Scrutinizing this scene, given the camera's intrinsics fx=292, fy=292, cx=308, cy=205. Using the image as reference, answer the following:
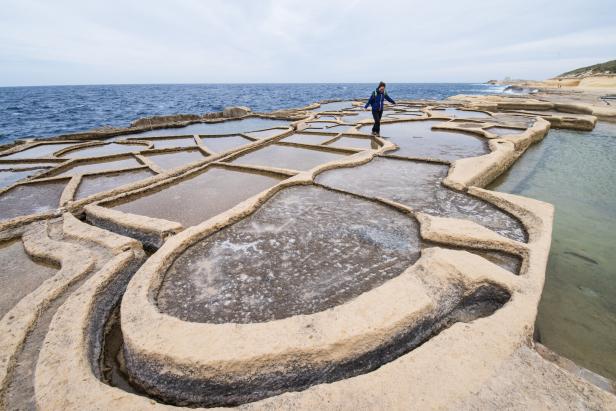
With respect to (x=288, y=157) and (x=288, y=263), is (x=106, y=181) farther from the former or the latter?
(x=288, y=263)

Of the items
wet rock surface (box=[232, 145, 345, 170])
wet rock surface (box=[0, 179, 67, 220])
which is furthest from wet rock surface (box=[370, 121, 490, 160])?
wet rock surface (box=[0, 179, 67, 220])

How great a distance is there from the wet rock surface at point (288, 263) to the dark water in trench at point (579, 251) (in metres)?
1.66

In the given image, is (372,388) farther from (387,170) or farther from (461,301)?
(387,170)

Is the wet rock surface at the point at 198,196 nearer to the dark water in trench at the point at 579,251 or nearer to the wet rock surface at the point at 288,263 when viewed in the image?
the wet rock surface at the point at 288,263

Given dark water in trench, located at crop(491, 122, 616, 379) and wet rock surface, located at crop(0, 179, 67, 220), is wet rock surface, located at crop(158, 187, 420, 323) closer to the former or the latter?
dark water in trench, located at crop(491, 122, 616, 379)

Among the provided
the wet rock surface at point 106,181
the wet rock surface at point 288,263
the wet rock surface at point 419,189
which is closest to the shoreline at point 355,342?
the wet rock surface at point 288,263

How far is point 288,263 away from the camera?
3352 millimetres

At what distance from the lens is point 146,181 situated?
6215 millimetres

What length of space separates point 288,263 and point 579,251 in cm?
421

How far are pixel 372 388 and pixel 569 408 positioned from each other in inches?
44.1

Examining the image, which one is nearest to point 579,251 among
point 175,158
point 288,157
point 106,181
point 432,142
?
point 432,142

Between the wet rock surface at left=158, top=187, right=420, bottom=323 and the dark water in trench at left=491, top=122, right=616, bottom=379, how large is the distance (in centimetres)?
166

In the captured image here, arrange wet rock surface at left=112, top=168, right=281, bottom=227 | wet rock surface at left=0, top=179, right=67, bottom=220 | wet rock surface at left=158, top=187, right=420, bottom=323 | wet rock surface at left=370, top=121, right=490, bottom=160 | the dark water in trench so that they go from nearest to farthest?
wet rock surface at left=158, top=187, right=420, bottom=323 < the dark water in trench < wet rock surface at left=112, top=168, right=281, bottom=227 < wet rock surface at left=0, top=179, right=67, bottom=220 < wet rock surface at left=370, top=121, right=490, bottom=160

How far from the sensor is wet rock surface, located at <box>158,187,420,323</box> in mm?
2740
